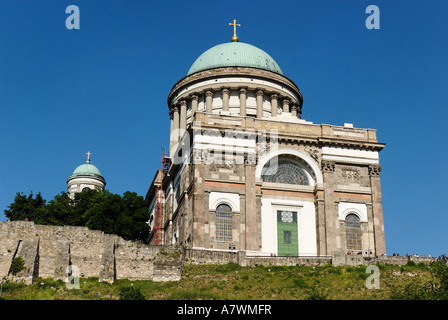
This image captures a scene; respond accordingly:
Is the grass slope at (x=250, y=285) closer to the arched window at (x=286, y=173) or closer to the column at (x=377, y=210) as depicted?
the column at (x=377, y=210)

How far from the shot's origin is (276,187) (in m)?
58.2

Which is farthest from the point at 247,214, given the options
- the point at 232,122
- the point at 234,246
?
the point at 232,122

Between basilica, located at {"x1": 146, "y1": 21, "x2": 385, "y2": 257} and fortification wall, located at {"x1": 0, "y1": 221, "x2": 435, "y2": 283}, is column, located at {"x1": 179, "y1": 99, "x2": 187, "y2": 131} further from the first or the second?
fortification wall, located at {"x1": 0, "y1": 221, "x2": 435, "y2": 283}

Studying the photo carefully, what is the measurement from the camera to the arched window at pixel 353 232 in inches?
2271

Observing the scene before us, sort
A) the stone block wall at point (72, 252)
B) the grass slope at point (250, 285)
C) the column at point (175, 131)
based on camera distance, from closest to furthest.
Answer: the grass slope at point (250, 285)
the stone block wall at point (72, 252)
the column at point (175, 131)

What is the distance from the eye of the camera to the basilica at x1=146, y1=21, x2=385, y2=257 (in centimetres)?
5572

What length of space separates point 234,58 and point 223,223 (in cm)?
2395

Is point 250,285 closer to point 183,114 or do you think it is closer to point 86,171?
point 183,114

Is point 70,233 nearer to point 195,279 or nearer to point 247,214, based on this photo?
point 195,279

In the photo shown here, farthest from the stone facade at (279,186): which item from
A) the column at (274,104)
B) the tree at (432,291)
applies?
the tree at (432,291)

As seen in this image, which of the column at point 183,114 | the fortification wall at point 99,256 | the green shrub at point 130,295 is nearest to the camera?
the green shrub at point 130,295

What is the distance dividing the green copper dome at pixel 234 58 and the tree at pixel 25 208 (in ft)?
73.7
